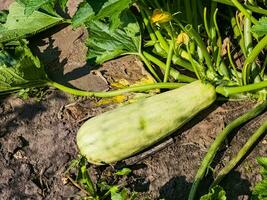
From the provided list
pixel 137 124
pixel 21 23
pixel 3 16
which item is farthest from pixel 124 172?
pixel 3 16

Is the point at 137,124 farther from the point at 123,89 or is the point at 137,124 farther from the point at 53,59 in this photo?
the point at 53,59

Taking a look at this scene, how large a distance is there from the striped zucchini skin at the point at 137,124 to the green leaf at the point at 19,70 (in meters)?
0.41

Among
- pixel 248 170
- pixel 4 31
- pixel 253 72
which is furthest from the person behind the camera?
pixel 4 31

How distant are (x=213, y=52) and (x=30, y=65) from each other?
3.06ft

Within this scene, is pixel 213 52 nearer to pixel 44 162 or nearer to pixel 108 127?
pixel 108 127

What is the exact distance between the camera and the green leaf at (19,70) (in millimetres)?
3180

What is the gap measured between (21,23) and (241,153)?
1.43 metres

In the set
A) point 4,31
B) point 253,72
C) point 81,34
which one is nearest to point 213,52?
point 253,72

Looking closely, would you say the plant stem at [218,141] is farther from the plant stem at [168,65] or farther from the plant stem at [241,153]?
the plant stem at [168,65]

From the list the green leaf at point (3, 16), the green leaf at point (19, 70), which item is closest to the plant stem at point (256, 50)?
the green leaf at point (19, 70)

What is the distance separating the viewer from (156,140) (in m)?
3.01

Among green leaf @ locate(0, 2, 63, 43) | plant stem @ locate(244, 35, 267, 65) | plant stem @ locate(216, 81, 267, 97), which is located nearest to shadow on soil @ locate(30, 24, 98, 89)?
green leaf @ locate(0, 2, 63, 43)

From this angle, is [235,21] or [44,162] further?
[235,21]

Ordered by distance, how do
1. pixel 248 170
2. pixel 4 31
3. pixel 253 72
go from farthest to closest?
pixel 4 31, pixel 253 72, pixel 248 170
